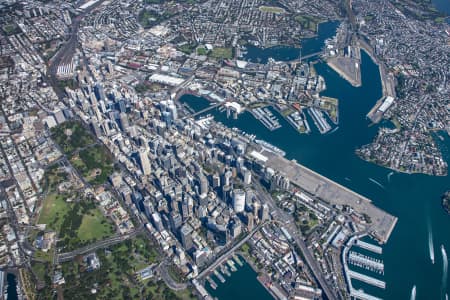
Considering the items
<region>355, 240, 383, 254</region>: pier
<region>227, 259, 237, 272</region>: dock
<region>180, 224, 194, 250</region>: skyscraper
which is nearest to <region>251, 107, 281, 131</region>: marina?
<region>355, 240, 383, 254</region>: pier

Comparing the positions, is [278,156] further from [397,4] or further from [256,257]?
[397,4]

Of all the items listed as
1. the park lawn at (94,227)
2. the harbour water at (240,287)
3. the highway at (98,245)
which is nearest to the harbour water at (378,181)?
the harbour water at (240,287)

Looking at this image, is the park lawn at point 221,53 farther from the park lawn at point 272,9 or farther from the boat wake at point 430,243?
the boat wake at point 430,243

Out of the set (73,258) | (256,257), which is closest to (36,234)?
(73,258)

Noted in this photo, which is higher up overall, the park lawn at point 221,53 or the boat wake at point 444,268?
the park lawn at point 221,53

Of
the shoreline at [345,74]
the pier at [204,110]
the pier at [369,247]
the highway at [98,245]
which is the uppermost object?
the shoreline at [345,74]

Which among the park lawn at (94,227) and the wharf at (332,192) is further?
the wharf at (332,192)

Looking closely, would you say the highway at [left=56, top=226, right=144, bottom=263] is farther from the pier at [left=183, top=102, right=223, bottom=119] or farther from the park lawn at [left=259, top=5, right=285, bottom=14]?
the park lawn at [left=259, top=5, right=285, bottom=14]
